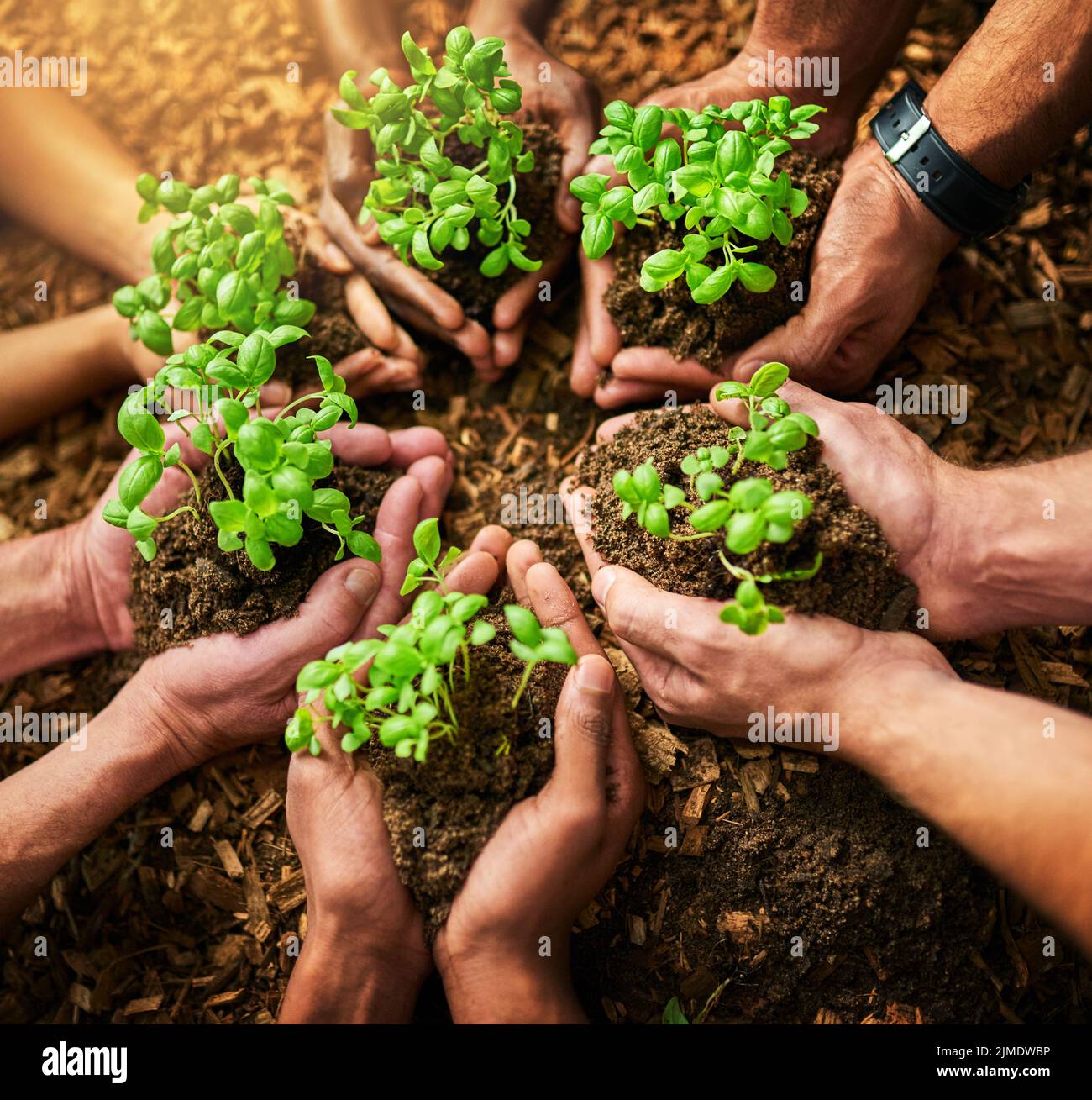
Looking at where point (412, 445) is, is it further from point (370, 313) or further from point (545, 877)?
point (545, 877)

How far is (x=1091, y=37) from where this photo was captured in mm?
2018

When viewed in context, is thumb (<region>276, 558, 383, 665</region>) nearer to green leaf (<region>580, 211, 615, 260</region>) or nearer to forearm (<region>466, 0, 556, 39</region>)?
green leaf (<region>580, 211, 615, 260</region>)

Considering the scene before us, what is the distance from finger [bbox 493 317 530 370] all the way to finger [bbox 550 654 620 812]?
3.53ft

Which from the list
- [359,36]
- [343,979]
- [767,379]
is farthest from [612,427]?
[359,36]

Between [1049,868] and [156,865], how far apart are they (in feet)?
7.36

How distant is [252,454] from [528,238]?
3.83 ft

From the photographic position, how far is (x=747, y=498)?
1651 millimetres

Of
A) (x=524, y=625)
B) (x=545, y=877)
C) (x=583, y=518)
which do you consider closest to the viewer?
(x=524, y=625)

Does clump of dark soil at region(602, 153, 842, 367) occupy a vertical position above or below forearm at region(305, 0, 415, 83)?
below

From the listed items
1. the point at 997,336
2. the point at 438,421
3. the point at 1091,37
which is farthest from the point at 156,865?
the point at 1091,37

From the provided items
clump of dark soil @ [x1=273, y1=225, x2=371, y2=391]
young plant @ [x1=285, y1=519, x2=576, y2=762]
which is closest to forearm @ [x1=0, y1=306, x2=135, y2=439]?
clump of dark soil @ [x1=273, y1=225, x2=371, y2=391]

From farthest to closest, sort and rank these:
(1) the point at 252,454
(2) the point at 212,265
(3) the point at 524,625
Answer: (2) the point at 212,265
(1) the point at 252,454
(3) the point at 524,625

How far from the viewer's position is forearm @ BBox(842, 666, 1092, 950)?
60.2 inches

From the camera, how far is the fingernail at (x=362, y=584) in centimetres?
213
